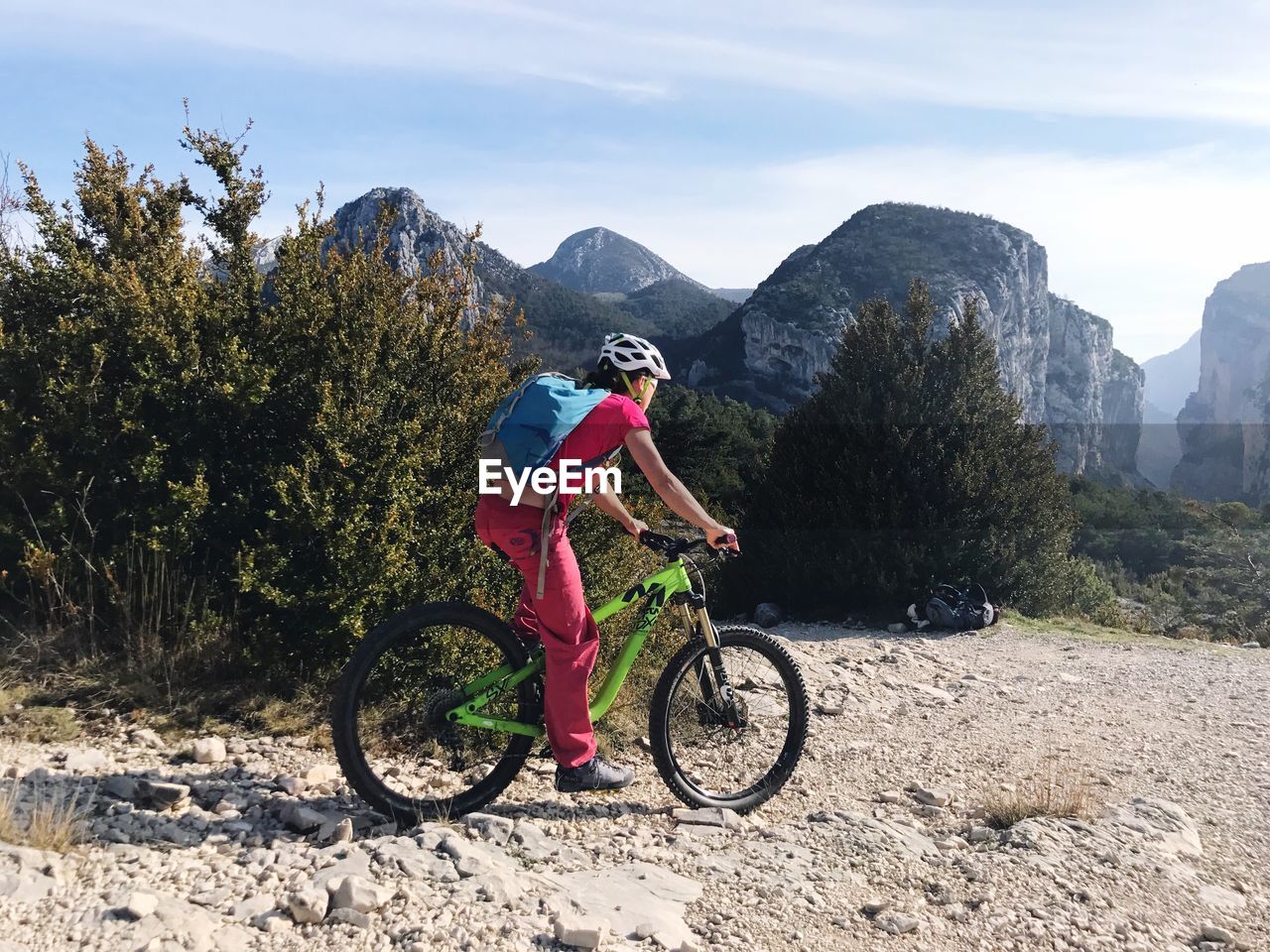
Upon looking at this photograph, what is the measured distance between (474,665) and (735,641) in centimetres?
133

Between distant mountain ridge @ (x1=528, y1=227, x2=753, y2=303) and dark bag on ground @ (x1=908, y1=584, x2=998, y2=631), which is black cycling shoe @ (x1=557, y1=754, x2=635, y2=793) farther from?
distant mountain ridge @ (x1=528, y1=227, x2=753, y2=303)

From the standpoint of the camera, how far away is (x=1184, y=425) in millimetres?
156125

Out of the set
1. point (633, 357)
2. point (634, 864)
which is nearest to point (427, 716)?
point (634, 864)

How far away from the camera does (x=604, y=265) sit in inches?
6043

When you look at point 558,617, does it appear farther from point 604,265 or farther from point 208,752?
point 604,265

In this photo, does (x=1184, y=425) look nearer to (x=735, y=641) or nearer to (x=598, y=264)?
(x=598, y=264)

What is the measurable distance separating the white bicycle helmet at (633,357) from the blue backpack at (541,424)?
24 cm

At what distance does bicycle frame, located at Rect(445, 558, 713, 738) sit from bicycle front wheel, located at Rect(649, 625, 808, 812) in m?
0.26

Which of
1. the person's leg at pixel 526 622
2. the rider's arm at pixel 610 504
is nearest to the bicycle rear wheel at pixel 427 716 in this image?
the person's leg at pixel 526 622

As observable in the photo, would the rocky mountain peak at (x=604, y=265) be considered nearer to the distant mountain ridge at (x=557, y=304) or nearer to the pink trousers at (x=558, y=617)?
the distant mountain ridge at (x=557, y=304)

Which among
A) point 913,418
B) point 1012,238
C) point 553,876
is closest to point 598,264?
point 1012,238

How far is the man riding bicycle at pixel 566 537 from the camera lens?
11.2 ft

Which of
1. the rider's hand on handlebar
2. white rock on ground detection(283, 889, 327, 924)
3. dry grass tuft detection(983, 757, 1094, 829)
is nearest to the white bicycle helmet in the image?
the rider's hand on handlebar

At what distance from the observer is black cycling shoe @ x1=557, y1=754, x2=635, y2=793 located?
3.68m
